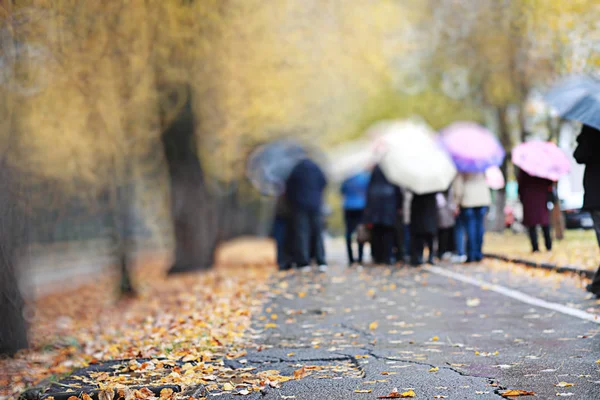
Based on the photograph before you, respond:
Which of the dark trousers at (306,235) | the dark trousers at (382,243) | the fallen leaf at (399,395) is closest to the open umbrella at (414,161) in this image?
the dark trousers at (382,243)

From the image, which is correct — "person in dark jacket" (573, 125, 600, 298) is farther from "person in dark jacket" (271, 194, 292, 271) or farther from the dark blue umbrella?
"person in dark jacket" (271, 194, 292, 271)

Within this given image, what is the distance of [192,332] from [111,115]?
12.1 m

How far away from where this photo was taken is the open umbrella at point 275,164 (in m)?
18.6

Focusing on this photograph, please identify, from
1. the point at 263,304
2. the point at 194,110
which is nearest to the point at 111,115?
the point at 194,110

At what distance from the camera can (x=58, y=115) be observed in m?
23.1

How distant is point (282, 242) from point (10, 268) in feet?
31.9

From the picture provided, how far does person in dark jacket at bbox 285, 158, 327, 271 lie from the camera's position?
17406 millimetres

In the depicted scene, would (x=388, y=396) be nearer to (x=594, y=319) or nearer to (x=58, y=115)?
(x=594, y=319)

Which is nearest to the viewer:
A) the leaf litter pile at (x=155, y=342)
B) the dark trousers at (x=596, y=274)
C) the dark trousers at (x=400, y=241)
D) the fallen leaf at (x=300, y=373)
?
the leaf litter pile at (x=155, y=342)

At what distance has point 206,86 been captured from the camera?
22.7 meters

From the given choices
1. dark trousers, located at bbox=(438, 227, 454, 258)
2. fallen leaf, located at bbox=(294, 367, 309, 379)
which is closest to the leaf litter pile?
fallen leaf, located at bbox=(294, 367, 309, 379)

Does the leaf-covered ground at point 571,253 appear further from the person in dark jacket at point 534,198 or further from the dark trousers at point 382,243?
the dark trousers at point 382,243

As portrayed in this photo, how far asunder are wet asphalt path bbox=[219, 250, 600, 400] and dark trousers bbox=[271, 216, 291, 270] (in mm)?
3982

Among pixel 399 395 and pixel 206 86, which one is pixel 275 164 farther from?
pixel 399 395
